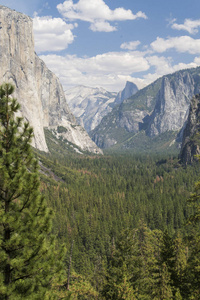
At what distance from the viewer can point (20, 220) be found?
41.8 feet

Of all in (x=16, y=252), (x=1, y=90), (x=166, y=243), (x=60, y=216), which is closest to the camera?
(x=16, y=252)

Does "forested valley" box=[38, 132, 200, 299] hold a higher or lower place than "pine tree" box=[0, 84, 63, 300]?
lower

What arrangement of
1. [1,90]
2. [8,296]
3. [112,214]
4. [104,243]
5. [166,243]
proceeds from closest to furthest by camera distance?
[8,296] < [1,90] < [166,243] < [104,243] < [112,214]

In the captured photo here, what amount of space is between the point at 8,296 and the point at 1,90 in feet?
35.6

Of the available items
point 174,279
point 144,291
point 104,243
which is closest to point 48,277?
point 174,279

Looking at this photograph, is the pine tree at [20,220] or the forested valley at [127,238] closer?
the pine tree at [20,220]

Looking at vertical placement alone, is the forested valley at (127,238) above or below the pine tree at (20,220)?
below

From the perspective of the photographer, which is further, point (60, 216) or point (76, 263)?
point (60, 216)

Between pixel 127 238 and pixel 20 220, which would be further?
pixel 127 238

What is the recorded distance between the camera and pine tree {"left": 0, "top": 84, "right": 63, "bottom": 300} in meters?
12.2

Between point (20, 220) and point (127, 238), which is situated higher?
point (20, 220)

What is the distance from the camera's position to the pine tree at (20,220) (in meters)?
12.2

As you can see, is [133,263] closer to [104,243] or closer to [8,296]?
[8,296]

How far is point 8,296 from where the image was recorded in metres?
11.7
